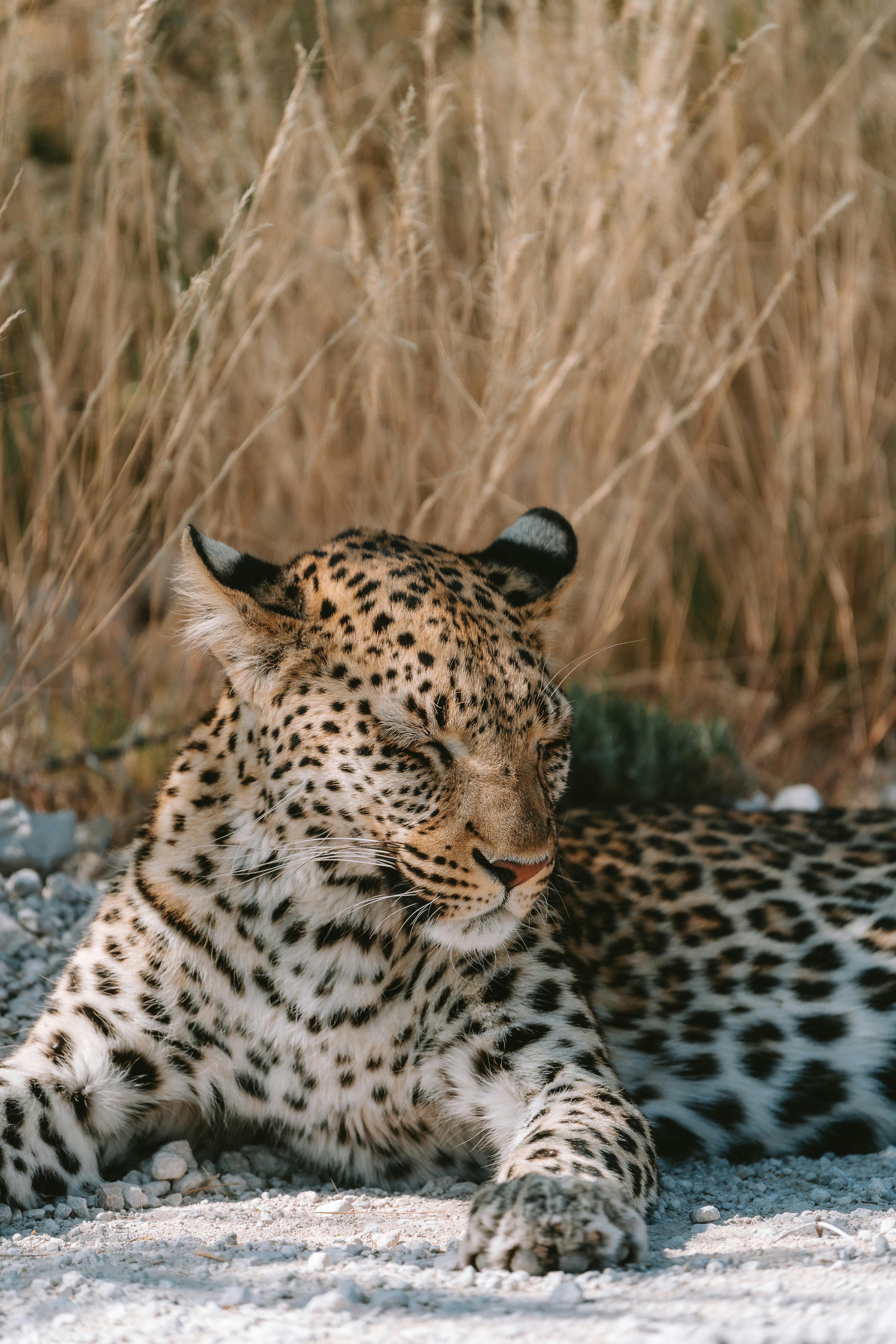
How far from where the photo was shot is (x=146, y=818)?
380cm

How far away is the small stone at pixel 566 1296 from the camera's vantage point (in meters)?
2.42

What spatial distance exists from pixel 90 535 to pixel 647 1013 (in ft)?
7.33

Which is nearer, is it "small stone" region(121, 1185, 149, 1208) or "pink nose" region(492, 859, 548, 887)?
"pink nose" region(492, 859, 548, 887)

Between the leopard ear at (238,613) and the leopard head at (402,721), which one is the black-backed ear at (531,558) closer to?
the leopard head at (402,721)

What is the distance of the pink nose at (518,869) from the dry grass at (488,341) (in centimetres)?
182

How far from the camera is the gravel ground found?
90.5 inches

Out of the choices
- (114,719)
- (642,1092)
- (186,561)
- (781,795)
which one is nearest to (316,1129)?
(642,1092)

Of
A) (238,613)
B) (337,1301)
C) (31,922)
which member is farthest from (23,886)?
(337,1301)

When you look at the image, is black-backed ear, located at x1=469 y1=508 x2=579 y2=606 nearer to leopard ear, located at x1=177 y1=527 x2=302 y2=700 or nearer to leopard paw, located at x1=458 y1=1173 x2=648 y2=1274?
leopard ear, located at x1=177 y1=527 x2=302 y2=700

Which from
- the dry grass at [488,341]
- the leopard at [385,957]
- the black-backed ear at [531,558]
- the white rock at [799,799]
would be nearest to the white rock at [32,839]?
the dry grass at [488,341]

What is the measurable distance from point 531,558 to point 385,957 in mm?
1106

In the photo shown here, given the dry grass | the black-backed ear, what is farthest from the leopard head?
the dry grass

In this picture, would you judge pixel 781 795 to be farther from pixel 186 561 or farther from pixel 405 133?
pixel 186 561

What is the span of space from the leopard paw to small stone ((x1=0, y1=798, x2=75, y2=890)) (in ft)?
9.31
